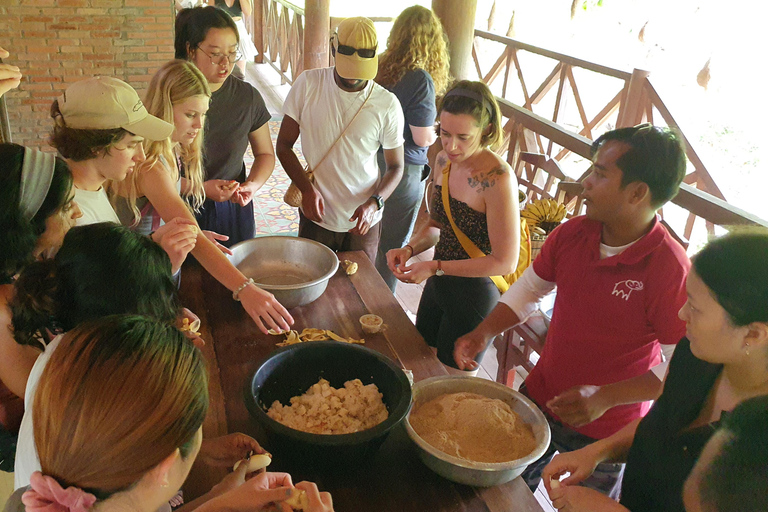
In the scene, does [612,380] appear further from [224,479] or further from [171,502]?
[171,502]

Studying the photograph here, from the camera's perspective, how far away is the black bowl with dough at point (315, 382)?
1234 mm

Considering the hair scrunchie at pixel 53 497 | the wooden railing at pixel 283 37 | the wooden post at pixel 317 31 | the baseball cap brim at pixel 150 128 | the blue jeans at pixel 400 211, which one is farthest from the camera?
the wooden railing at pixel 283 37

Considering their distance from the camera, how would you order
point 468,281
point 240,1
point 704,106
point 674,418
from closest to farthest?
point 674,418 < point 468,281 < point 240,1 < point 704,106

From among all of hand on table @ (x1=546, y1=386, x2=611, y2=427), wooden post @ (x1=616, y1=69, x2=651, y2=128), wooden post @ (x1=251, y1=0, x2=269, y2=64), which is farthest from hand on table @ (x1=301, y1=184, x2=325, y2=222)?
wooden post @ (x1=251, y1=0, x2=269, y2=64)

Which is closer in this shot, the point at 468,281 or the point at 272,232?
the point at 468,281

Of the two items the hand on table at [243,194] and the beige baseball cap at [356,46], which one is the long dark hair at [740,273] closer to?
the beige baseball cap at [356,46]

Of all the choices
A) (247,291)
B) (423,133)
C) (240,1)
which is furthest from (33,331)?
(240,1)

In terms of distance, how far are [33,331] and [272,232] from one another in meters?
→ 3.87

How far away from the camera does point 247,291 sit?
1.77 m

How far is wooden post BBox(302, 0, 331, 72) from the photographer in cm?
779

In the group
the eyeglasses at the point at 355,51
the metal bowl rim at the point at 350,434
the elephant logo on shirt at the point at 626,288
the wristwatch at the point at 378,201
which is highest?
the eyeglasses at the point at 355,51

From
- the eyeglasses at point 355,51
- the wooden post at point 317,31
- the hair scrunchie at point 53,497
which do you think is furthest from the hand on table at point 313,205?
the wooden post at point 317,31

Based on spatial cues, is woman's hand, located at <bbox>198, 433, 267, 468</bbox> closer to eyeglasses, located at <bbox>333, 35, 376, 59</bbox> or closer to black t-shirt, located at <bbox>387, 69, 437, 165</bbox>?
eyeglasses, located at <bbox>333, 35, 376, 59</bbox>

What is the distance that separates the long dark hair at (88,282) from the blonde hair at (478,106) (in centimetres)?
127
